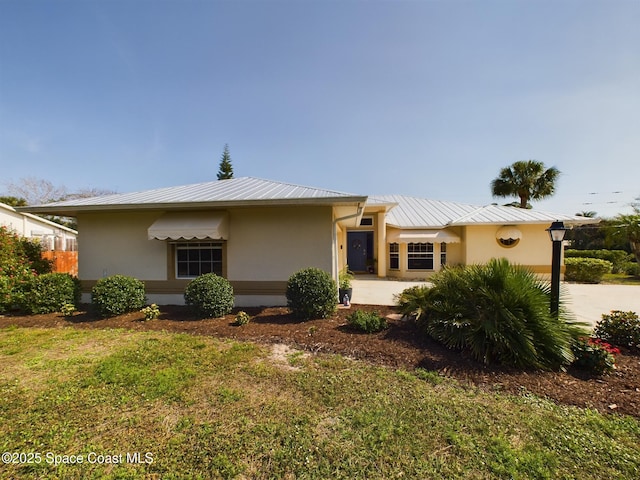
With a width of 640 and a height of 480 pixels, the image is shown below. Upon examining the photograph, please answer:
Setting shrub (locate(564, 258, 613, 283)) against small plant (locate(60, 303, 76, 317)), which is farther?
shrub (locate(564, 258, 613, 283))

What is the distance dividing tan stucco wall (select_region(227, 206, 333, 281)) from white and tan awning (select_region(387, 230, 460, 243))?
1016 centimetres

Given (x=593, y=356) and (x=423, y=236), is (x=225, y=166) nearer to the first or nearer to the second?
(x=423, y=236)

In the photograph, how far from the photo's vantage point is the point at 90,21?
9.06 meters

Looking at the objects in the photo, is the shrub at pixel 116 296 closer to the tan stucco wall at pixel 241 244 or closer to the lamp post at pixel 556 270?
the tan stucco wall at pixel 241 244

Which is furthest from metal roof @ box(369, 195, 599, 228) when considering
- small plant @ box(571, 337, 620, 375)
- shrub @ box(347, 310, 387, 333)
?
small plant @ box(571, 337, 620, 375)

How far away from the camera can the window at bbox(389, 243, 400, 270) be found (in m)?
19.5

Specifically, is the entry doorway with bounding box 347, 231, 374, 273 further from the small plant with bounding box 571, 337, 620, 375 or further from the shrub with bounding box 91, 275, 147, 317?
the small plant with bounding box 571, 337, 620, 375

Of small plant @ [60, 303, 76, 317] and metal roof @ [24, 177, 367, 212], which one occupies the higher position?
metal roof @ [24, 177, 367, 212]

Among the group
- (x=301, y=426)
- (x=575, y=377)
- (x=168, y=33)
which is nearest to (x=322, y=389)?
(x=301, y=426)

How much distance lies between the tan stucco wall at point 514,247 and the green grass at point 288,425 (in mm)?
15477

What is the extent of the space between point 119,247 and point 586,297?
67.4 feet

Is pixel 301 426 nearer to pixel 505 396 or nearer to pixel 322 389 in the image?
pixel 322 389

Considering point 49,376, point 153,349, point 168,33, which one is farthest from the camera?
point 168,33

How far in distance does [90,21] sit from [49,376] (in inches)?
433
